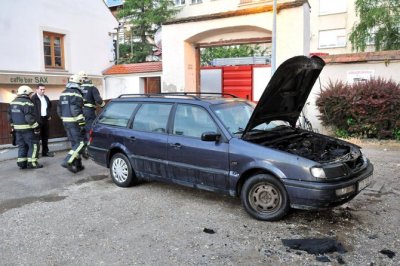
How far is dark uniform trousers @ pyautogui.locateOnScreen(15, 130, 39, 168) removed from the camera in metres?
8.22

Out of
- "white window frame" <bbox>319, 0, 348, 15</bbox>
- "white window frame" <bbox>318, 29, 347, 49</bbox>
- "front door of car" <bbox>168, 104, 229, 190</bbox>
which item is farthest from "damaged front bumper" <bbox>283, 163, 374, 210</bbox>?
"white window frame" <bbox>319, 0, 348, 15</bbox>

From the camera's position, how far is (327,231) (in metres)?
4.48

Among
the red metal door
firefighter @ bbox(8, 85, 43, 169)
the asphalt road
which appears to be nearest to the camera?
the asphalt road

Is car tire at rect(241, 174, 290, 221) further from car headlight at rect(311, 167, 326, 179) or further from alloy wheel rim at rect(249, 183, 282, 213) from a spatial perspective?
car headlight at rect(311, 167, 326, 179)

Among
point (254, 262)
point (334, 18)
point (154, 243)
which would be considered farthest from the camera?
point (334, 18)

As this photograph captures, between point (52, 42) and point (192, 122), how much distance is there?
14.5 meters

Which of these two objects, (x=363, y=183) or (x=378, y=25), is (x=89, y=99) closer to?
(x=363, y=183)

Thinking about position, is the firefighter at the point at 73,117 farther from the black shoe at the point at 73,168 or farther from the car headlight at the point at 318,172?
the car headlight at the point at 318,172

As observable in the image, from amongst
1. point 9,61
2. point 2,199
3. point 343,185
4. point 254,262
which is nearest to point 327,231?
point 343,185

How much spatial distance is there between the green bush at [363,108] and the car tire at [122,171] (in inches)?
273

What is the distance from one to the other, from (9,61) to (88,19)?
17.2 ft

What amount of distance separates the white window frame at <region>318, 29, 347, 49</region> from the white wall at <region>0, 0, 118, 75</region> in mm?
17094

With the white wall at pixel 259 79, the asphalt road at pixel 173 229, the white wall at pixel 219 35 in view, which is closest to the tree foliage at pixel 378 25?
the white wall at pixel 259 79

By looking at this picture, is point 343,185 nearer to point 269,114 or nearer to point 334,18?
point 269,114
